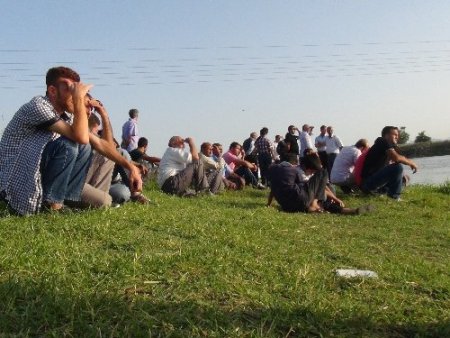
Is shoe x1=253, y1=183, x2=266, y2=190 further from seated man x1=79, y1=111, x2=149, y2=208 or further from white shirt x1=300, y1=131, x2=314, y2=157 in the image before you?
seated man x1=79, y1=111, x2=149, y2=208

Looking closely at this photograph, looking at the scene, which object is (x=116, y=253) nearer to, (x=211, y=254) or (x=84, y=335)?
(x=211, y=254)

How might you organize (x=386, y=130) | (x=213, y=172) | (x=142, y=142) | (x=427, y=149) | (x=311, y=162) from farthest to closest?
(x=427, y=149) < (x=142, y=142) < (x=213, y=172) < (x=386, y=130) < (x=311, y=162)

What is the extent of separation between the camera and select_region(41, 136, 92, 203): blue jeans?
4680mm

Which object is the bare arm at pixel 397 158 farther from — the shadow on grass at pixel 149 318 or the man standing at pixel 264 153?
the shadow on grass at pixel 149 318

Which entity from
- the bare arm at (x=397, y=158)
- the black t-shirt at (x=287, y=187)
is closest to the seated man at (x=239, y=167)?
the bare arm at (x=397, y=158)

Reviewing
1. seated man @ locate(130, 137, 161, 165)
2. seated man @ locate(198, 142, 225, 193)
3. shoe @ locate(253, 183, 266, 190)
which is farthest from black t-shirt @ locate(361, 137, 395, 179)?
seated man @ locate(130, 137, 161, 165)

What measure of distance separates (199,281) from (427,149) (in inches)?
1692

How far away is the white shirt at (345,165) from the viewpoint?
11492mm

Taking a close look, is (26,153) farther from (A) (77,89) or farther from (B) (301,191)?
(B) (301,191)

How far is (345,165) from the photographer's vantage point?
11555mm

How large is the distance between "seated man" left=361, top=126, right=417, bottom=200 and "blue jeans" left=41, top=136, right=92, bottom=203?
7.07 meters

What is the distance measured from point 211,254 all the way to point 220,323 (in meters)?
1.25

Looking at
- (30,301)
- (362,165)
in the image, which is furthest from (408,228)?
(30,301)

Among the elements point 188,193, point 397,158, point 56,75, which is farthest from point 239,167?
point 56,75
